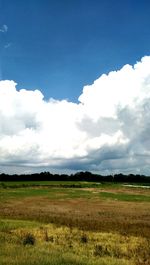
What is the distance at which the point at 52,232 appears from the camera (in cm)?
3080

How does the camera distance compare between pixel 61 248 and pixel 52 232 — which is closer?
pixel 61 248

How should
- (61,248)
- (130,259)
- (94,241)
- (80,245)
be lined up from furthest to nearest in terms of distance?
(94,241) < (80,245) < (61,248) < (130,259)

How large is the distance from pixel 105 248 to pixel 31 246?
421cm

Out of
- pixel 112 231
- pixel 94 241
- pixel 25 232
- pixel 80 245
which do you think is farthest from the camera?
pixel 112 231

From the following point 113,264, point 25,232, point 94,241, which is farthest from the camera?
point 25,232

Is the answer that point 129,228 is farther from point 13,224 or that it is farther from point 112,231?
point 13,224

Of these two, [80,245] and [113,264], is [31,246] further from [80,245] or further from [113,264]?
[113,264]

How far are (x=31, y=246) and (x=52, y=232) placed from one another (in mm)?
7038

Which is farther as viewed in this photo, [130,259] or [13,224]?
[13,224]

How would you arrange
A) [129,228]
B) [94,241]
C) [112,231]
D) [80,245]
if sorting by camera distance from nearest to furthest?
[80,245] < [94,241] < [112,231] < [129,228]

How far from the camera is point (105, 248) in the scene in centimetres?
2522

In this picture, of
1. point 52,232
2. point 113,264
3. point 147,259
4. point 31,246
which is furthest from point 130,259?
point 52,232

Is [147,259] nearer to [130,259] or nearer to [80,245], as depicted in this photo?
[130,259]

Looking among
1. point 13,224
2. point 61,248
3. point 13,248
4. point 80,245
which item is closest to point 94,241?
point 80,245
